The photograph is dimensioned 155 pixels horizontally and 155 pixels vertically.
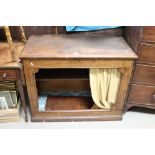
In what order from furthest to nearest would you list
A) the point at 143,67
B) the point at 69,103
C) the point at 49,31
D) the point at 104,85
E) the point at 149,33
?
the point at 69,103 → the point at 49,31 → the point at 104,85 → the point at 143,67 → the point at 149,33

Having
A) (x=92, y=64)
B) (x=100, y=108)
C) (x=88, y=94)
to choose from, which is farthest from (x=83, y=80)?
(x=92, y=64)

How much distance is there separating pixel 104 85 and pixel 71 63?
1.12 ft

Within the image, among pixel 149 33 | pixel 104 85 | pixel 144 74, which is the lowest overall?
pixel 104 85

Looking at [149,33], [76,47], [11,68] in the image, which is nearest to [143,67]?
[149,33]

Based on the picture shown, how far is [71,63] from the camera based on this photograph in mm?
1268

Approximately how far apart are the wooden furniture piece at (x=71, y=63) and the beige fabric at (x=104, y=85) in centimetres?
4

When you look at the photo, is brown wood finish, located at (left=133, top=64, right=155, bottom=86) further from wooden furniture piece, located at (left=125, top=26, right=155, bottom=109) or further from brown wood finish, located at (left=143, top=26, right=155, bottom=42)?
brown wood finish, located at (left=143, top=26, right=155, bottom=42)

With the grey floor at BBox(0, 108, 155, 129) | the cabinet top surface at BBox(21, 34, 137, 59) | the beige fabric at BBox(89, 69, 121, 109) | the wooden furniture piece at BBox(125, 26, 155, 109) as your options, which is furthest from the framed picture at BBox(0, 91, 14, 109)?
the wooden furniture piece at BBox(125, 26, 155, 109)

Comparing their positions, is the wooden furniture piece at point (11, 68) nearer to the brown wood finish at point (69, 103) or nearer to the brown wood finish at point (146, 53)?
the brown wood finish at point (69, 103)

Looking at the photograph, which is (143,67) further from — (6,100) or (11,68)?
(6,100)

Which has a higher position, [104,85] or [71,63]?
[71,63]

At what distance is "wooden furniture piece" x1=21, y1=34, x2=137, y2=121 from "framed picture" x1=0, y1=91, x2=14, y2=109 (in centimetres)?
17

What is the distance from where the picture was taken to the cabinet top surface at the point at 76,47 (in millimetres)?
1253

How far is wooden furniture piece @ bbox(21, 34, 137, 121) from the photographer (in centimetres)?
126
